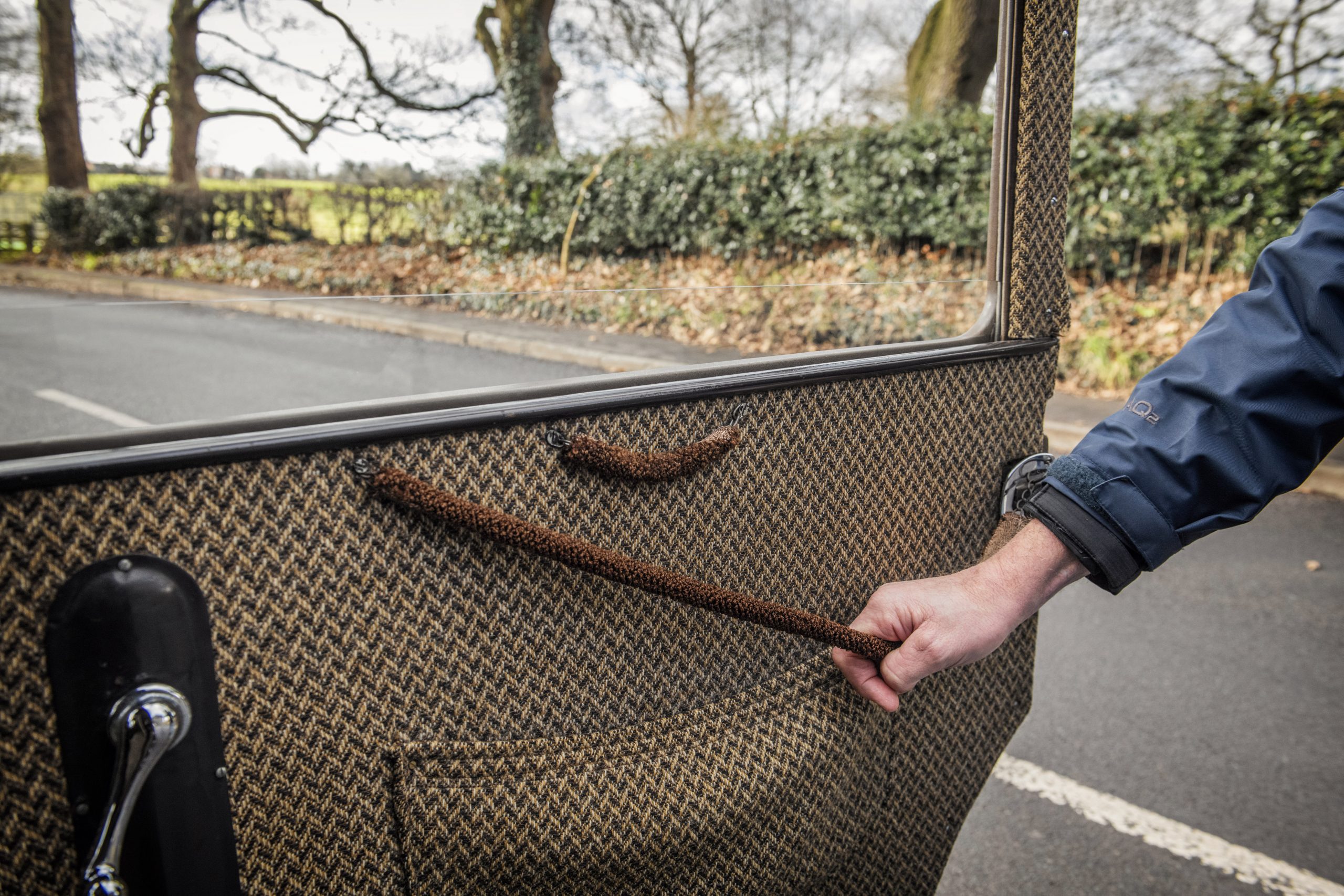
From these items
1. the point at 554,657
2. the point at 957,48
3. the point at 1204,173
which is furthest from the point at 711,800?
the point at 1204,173

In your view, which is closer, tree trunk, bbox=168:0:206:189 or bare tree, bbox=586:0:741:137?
tree trunk, bbox=168:0:206:189

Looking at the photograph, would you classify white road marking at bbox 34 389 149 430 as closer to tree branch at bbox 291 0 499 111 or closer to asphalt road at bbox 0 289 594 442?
asphalt road at bbox 0 289 594 442

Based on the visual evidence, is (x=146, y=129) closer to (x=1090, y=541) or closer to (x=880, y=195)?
(x=1090, y=541)

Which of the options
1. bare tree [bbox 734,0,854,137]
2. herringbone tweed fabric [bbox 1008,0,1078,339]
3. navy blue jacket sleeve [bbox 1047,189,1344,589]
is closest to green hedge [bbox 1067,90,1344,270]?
bare tree [bbox 734,0,854,137]

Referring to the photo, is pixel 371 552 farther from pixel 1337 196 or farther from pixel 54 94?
pixel 1337 196

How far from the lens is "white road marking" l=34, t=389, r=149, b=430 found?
0.82 meters

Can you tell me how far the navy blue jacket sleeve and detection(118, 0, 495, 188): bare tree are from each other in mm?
875

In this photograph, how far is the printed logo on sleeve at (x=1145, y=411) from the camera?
3.10 ft

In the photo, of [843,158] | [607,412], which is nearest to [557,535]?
[607,412]

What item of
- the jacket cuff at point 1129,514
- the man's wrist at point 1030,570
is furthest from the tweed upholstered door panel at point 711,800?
the jacket cuff at point 1129,514

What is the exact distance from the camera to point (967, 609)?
1.01 meters

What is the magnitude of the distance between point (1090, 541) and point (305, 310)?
35.9 inches

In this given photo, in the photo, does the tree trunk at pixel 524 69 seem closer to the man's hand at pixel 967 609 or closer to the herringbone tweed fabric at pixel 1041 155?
the herringbone tweed fabric at pixel 1041 155

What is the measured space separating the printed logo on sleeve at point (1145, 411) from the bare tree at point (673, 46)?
775mm
